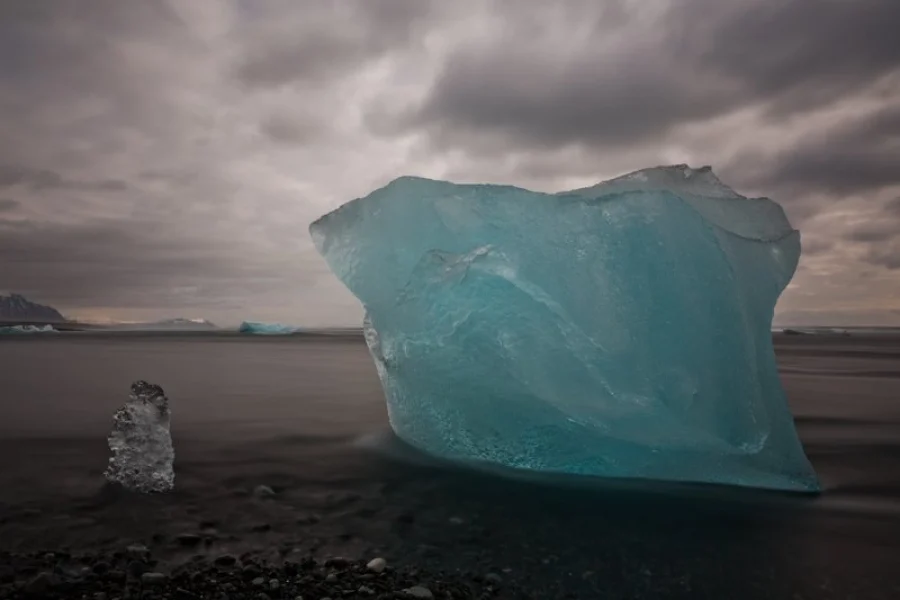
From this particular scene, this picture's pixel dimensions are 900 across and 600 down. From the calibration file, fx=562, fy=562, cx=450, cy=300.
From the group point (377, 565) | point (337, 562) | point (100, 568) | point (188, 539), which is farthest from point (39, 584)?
point (377, 565)

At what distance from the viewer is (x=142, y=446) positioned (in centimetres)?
445

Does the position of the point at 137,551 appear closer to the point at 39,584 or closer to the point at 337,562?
the point at 39,584

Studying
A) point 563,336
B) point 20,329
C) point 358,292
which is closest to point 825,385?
point 563,336

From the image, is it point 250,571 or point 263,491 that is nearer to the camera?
point 250,571

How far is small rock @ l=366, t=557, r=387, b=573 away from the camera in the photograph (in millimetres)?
2887

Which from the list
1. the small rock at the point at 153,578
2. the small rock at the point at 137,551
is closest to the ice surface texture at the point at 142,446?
the small rock at the point at 137,551

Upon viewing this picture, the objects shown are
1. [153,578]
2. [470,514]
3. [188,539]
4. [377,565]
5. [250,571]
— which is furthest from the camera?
[470,514]

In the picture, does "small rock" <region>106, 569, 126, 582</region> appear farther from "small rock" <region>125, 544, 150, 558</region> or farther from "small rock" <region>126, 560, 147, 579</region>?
"small rock" <region>125, 544, 150, 558</region>

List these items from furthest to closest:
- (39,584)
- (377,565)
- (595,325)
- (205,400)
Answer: (205,400) → (595,325) → (377,565) → (39,584)

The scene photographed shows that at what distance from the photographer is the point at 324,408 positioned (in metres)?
8.84

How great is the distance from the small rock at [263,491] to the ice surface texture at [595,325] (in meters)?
1.86

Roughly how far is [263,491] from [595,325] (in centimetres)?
308

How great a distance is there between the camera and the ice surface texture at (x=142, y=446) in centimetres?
428

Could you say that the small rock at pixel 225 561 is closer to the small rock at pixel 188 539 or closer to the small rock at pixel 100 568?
the small rock at pixel 188 539
